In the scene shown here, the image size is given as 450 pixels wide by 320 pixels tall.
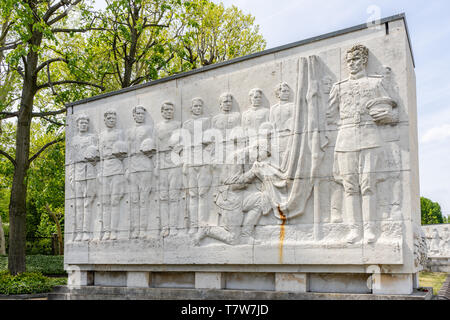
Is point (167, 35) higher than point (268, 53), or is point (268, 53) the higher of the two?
point (167, 35)

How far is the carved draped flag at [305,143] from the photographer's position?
787 cm

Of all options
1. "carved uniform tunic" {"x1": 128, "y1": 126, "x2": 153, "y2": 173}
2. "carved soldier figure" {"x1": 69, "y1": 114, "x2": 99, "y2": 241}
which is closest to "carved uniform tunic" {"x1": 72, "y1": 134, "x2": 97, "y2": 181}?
"carved soldier figure" {"x1": 69, "y1": 114, "x2": 99, "y2": 241}

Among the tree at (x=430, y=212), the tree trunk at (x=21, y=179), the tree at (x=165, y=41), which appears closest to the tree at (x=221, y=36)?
the tree at (x=165, y=41)

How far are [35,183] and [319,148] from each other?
11.3 meters

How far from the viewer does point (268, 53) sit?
869 cm

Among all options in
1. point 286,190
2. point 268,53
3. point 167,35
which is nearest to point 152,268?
point 286,190

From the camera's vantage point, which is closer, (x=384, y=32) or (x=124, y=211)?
(x=384, y=32)

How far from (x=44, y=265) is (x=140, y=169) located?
41.4 ft

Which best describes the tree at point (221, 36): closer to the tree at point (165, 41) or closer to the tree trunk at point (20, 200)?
the tree at point (165, 41)

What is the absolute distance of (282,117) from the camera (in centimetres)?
828

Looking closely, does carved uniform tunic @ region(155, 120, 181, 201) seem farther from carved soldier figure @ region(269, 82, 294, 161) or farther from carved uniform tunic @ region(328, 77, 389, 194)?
carved uniform tunic @ region(328, 77, 389, 194)
